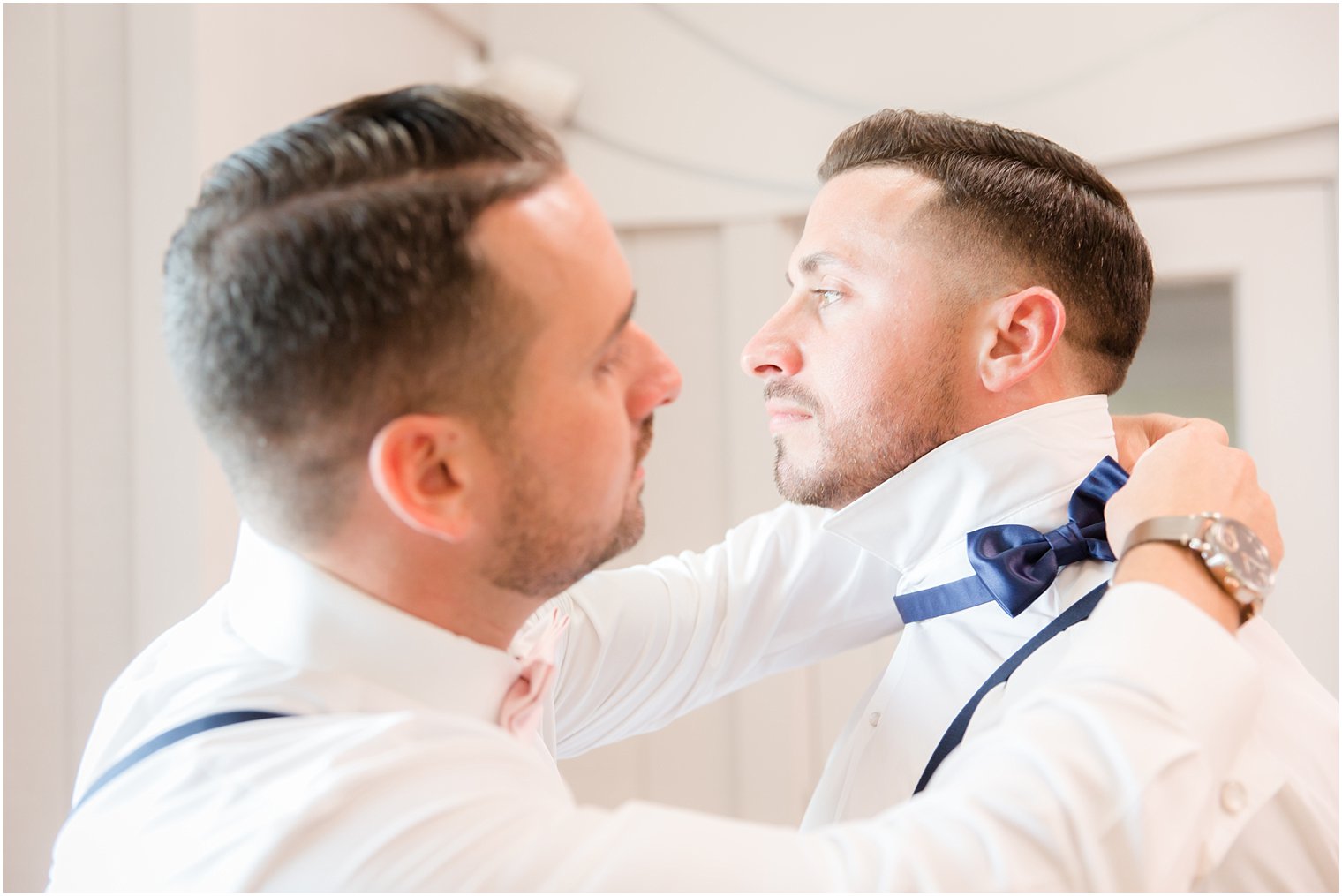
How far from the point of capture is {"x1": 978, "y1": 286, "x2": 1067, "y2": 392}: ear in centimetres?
147

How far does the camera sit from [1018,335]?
1.50 meters

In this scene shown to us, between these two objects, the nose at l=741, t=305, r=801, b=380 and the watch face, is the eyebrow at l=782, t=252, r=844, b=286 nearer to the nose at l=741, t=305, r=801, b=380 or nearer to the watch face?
the nose at l=741, t=305, r=801, b=380

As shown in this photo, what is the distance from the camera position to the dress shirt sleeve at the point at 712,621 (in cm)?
160

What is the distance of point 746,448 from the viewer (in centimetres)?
288

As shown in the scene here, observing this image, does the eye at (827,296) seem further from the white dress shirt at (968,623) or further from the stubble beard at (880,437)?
the white dress shirt at (968,623)

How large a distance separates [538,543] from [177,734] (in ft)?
1.19

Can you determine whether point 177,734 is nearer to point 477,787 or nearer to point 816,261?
point 477,787

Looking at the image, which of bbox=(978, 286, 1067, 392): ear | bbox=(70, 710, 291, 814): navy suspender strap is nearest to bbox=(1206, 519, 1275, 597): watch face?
bbox=(978, 286, 1067, 392): ear

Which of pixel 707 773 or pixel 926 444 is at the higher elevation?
pixel 926 444

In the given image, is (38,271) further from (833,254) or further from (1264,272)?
(1264,272)

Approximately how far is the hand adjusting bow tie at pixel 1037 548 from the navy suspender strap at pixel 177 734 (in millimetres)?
822

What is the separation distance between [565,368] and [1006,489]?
2.29ft

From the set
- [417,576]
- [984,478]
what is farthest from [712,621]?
[417,576]

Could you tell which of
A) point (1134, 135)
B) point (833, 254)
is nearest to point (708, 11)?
point (1134, 135)
